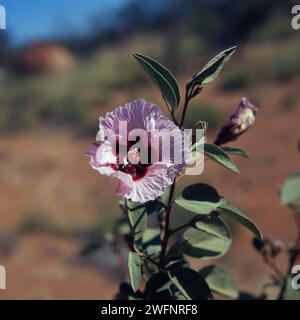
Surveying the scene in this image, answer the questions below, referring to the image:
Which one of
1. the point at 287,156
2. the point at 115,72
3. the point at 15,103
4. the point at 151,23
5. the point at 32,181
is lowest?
the point at 287,156

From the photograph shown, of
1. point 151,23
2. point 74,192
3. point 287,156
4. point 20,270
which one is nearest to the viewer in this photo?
A: point 20,270

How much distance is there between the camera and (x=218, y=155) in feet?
3.92

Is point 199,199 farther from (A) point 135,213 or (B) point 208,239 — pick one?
(B) point 208,239

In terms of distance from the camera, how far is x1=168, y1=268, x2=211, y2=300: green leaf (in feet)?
4.13

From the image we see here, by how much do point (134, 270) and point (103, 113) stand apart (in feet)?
31.8

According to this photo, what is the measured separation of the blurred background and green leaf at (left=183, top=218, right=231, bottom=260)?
1.01 meters

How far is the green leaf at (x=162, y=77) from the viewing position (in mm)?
1148

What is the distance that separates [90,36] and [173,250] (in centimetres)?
1779

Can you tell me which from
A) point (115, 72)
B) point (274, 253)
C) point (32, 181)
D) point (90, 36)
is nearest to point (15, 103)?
point (115, 72)

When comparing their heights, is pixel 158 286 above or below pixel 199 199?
below

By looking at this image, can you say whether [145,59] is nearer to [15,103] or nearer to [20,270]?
[20,270]

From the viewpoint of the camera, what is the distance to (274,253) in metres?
1.96

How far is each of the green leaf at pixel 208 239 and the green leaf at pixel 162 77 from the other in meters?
0.34

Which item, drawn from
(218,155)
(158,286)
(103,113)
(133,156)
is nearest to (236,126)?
(218,155)
